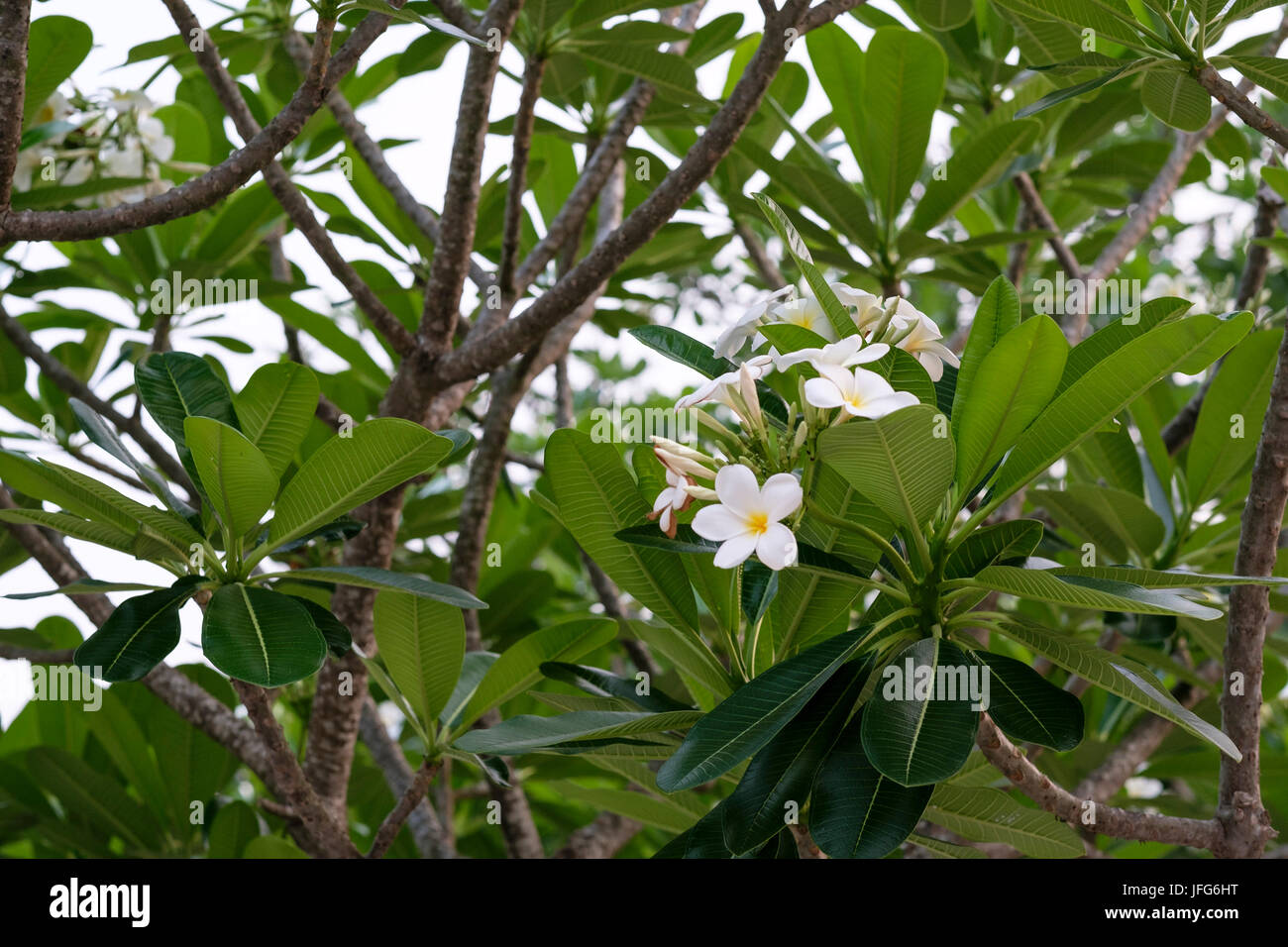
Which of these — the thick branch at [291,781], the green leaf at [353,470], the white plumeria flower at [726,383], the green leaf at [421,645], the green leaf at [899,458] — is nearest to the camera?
the green leaf at [899,458]

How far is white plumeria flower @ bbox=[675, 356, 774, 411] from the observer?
34.5 inches

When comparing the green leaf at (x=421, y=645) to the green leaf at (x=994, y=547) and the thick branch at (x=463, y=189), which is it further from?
the green leaf at (x=994, y=547)

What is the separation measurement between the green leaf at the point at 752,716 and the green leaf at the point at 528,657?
35 cm

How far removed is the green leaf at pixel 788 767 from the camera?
0.91 metres

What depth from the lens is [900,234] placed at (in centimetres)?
168

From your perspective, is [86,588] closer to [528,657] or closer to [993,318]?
[528,657]

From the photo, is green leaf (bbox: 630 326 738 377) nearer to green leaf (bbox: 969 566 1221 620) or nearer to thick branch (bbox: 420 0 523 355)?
green leaf (bbox: 969 566 1221 620)

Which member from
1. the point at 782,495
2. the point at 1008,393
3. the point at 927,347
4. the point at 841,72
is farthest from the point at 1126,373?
the point at 841,72

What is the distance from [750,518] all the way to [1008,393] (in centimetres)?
24

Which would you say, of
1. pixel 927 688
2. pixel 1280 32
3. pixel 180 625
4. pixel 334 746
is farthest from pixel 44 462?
pixel 1280 32

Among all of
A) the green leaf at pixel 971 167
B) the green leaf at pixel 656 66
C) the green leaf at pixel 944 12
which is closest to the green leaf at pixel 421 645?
the green leaf at pixel 656 66

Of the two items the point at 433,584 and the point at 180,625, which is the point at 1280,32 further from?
the point at 180,625

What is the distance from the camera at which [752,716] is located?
0.89m

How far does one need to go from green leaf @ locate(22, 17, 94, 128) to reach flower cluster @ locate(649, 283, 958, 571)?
1.07m
